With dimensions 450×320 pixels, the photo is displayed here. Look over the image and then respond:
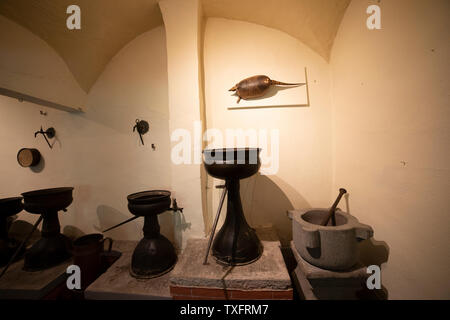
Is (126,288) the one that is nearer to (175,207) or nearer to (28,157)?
(175,207)

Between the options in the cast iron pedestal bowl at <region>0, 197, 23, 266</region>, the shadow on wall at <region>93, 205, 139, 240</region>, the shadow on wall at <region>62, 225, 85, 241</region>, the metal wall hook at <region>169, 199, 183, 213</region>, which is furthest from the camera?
the shadow on wall at <region>62, 225, 85, 241</region>

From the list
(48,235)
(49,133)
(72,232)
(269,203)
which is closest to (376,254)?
(269,203)

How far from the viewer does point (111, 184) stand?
83.4 inches

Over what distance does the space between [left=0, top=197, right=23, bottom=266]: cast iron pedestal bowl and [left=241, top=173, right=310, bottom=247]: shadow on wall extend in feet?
9.04

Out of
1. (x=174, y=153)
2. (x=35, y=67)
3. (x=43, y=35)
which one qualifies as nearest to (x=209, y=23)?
(x=174, y=153)

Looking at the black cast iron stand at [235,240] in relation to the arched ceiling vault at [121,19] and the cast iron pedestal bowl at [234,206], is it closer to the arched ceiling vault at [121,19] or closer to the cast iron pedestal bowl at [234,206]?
the cast iron pedestal bowl at [234,206]

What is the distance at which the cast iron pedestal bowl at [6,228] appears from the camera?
1.74 meters

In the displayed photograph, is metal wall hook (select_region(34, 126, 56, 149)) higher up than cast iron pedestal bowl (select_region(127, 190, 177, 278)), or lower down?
higher up

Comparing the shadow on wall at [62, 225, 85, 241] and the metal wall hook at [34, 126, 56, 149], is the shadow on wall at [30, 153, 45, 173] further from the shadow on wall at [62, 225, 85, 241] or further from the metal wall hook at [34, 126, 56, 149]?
the shadow on wall at [62, 225, 85, 241]

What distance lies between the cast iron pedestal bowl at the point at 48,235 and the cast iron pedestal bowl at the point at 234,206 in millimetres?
1784

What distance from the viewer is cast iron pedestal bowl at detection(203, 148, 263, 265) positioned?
1.21 metres

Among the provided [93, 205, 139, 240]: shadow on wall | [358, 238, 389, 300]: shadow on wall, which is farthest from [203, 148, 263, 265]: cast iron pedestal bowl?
[93, 205, 139, 240]: shadow on wall

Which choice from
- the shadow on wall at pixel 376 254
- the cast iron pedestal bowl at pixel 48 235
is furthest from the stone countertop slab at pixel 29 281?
the shadow on wall at pixel 376 254

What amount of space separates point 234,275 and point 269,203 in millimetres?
913
